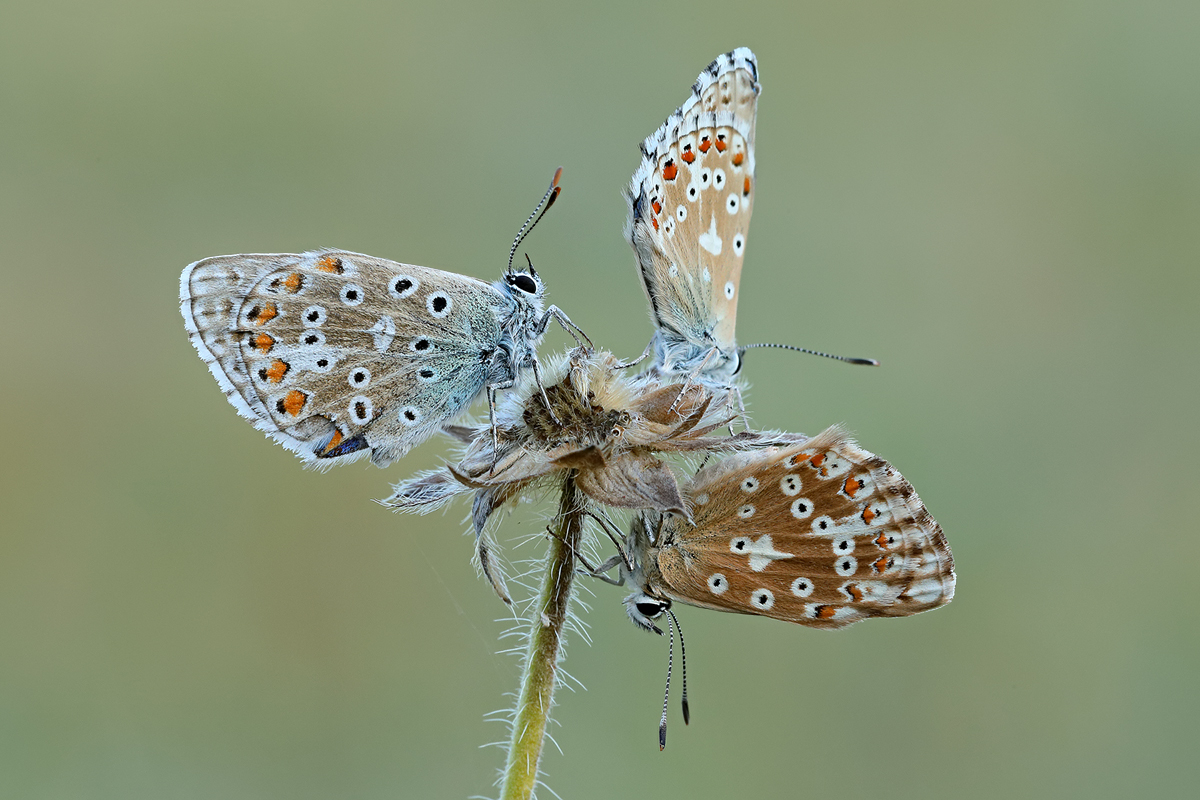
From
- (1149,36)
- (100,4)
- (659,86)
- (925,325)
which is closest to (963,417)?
(925,325)

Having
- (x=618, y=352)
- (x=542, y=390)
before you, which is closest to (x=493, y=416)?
(x=542, y=390)

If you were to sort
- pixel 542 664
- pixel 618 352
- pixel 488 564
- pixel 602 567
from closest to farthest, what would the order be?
pixel 542 664 → pixel 488 564 → pixel 602 567 → pixel 618 352

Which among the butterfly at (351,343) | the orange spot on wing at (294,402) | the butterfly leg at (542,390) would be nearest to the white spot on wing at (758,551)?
the butterfly leg at (542,390)

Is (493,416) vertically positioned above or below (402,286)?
below

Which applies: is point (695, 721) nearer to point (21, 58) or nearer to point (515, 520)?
point (515, 520)

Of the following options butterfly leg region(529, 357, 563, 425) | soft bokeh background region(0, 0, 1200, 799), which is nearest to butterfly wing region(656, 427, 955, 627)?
butterfly leg region(529, 357, 563, 425)

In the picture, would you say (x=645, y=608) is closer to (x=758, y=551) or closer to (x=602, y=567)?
(x=602, y=567)

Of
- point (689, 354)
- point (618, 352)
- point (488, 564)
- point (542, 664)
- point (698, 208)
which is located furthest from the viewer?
point (618, 352)
